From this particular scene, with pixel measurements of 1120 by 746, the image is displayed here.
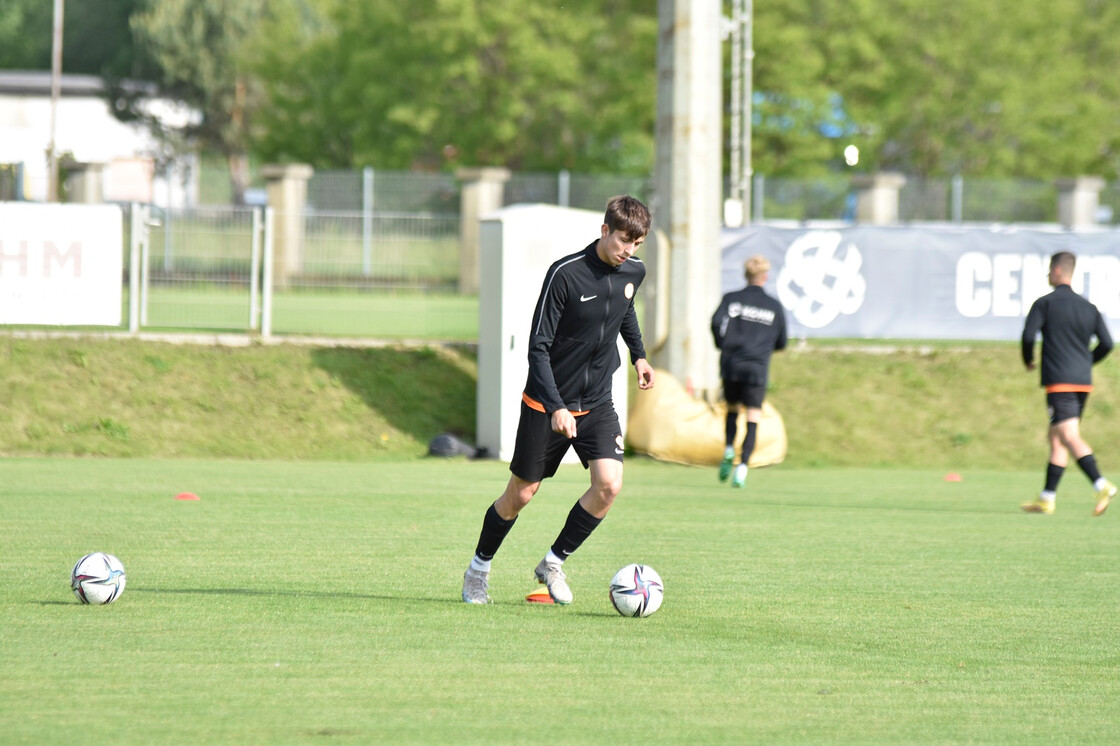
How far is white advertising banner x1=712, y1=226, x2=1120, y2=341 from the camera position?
2025cm

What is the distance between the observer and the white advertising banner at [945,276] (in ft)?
66.4

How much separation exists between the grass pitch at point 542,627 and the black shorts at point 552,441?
764 mm

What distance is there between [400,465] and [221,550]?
6.22m

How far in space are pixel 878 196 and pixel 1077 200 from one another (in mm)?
4943

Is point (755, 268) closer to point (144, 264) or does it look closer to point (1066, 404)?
point (1066, 404)

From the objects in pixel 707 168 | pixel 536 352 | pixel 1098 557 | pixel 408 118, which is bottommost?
pixel 1098 557

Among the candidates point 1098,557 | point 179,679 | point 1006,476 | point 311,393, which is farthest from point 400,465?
point 179,679

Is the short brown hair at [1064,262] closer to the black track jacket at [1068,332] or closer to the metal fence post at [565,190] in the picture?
the black track jacket at [1068,332]

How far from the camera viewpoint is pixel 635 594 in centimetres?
731

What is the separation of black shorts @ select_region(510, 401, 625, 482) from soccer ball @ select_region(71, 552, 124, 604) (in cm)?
211

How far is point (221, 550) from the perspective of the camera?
9.14 meters

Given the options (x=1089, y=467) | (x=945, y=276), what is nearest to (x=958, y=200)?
(x=945, y=276)

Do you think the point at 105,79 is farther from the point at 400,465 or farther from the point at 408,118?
the point at 400,465

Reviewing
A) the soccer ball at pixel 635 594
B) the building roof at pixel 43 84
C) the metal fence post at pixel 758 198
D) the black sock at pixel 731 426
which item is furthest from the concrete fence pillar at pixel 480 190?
the building roof at pixel 43 84
